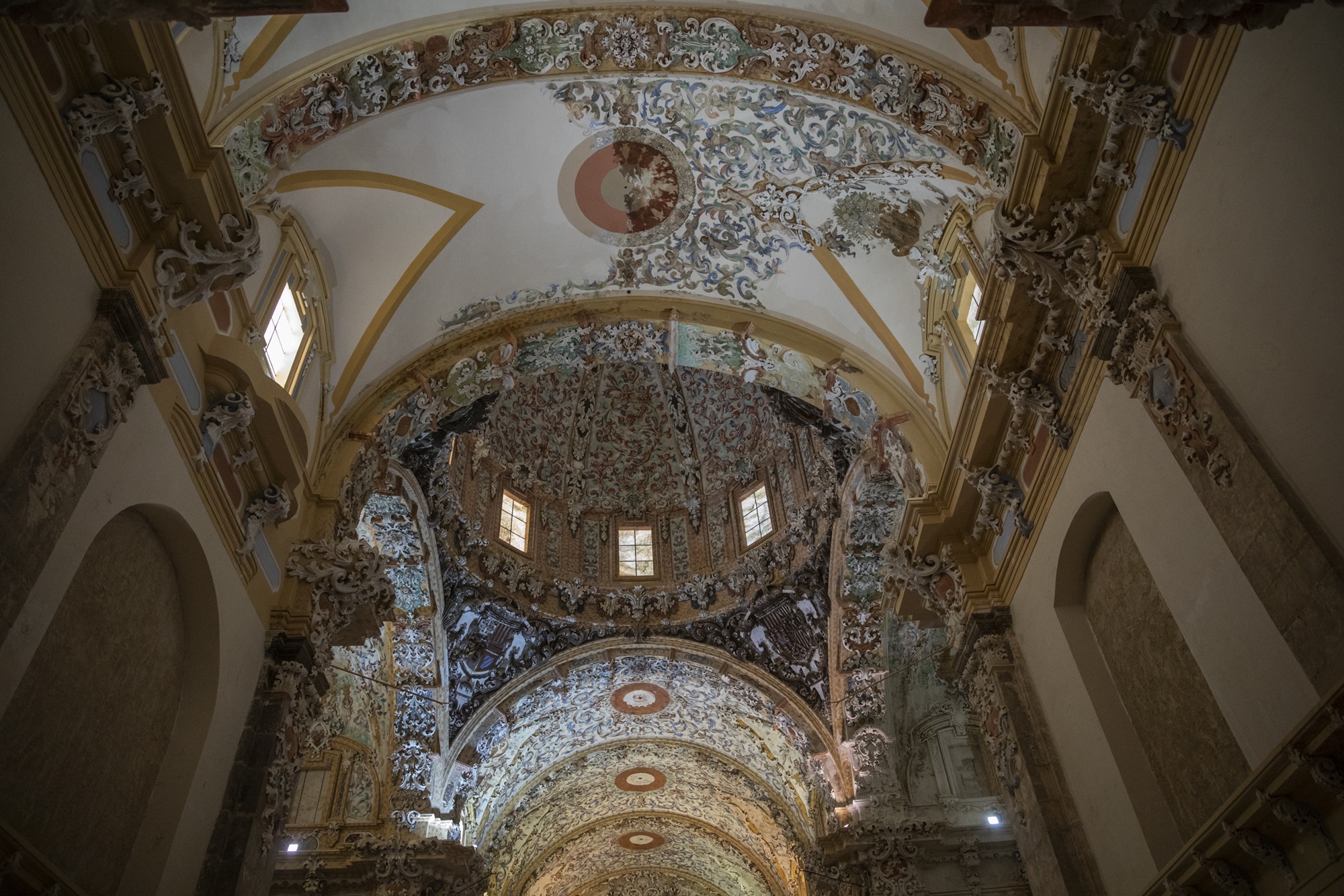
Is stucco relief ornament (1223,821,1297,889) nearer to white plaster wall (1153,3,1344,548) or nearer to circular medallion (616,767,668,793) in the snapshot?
white plaster wall (1153,3,1344,548)

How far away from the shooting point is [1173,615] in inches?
255

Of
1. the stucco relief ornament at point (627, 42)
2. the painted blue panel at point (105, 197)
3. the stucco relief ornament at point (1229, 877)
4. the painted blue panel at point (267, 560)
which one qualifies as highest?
the stucco relief ornament at point (627, 42)

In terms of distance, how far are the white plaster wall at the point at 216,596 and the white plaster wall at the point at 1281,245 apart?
6.91 meters

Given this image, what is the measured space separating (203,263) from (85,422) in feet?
5.01

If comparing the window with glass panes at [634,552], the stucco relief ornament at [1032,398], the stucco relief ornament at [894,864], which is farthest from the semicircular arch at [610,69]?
the window with glass panes at [634,552]

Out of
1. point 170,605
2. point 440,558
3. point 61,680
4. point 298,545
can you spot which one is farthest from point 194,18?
point 440,558

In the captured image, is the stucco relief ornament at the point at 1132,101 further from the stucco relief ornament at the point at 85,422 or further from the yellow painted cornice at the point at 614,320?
the stucco relief ornament at the point at 85,422

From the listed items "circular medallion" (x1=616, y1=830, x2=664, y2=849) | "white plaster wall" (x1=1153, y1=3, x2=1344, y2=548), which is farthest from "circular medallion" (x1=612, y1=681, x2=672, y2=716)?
"white plaster wall" (x1=1153, y1=3, x2=1344, y2=548)

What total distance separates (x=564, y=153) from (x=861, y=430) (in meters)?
4.76

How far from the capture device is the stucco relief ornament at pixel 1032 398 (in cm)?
766

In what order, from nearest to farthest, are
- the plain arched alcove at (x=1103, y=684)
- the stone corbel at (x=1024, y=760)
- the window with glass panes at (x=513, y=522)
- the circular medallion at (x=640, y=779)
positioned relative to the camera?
the plain arched alcove at (x=1103, y=684) < the stone corbel at (x=1024, y=760) < the window with glass panes at (x=513, y=522) < the circular medallion at (x=640, y=779)

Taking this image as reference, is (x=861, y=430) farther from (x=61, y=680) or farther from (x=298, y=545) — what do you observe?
(x=61, y=680)

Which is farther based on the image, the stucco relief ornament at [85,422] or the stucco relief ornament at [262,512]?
the stucco relief ornament at [262,512]

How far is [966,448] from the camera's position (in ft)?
29.3
